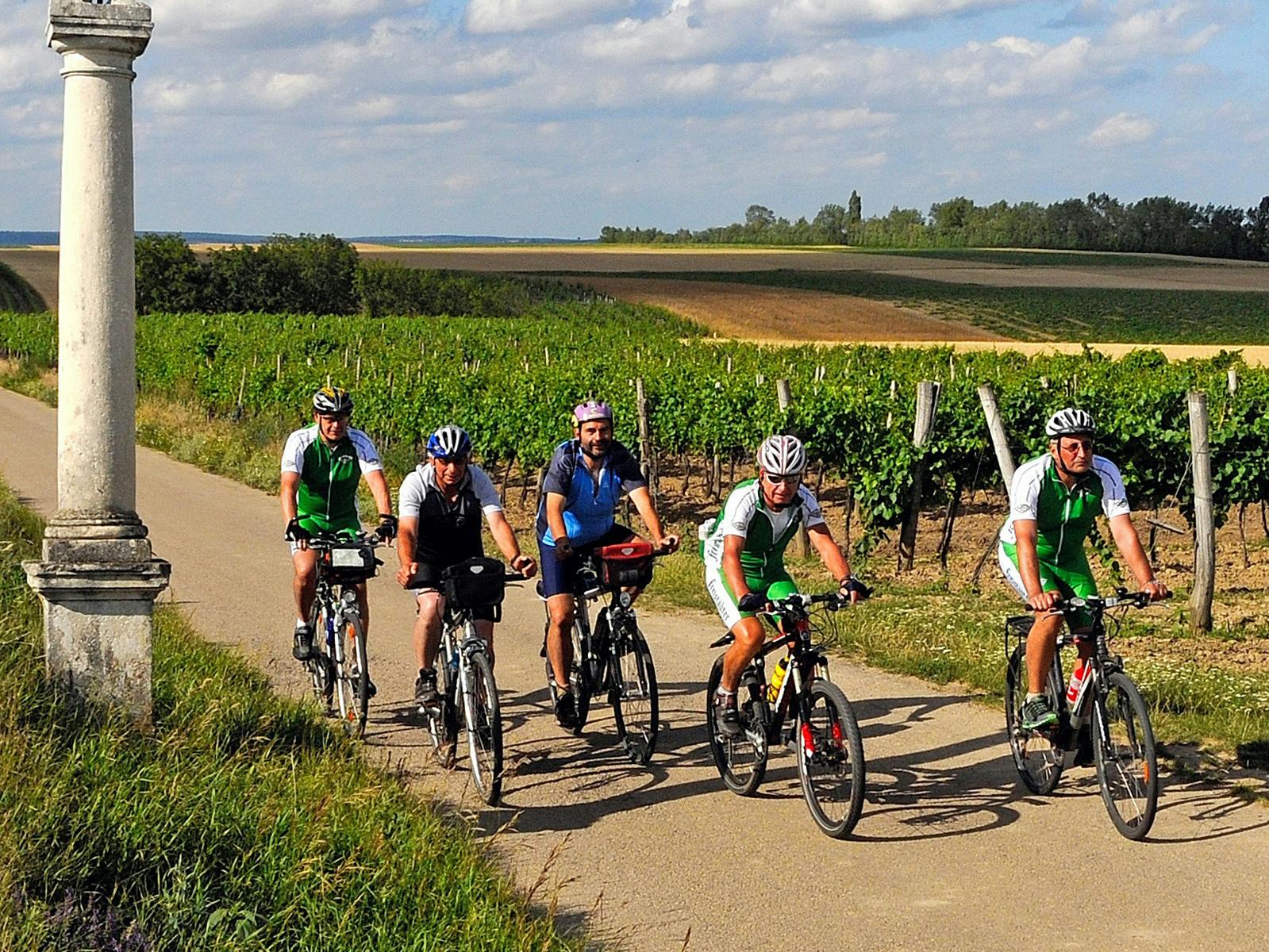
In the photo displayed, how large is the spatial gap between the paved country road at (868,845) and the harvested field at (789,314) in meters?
55.4

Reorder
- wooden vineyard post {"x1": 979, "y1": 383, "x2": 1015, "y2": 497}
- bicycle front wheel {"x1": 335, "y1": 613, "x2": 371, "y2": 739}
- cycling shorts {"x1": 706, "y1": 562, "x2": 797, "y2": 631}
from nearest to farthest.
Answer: cycling shorts {"x1": 706, "y1": 562, "x2": 797, "y2": 631} → bicycle front wheel {"x1": 335, "y1": 613, "x2": 371, "y2": 739} → wooden vineyard post {"x1": 979, "y1": 383, "x2": 1015, "y2": 497}

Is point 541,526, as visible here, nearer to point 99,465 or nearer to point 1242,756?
point 99,465

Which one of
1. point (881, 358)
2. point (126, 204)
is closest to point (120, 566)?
point (126, 204)

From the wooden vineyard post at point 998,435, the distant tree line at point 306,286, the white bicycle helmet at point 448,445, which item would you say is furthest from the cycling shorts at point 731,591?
the distant tree line at point 306,286

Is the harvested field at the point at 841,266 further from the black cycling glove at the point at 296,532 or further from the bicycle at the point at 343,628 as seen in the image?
the black cycling glove at the point at 296,532

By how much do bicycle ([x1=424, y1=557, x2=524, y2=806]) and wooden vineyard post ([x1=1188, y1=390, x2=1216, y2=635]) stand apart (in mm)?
6198

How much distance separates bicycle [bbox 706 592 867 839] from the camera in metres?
6.67

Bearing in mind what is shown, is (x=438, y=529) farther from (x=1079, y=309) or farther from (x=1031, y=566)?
(x=1079, y=309)

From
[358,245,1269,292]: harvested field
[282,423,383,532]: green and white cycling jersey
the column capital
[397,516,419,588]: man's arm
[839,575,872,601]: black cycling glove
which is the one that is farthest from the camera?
[358,245,1269,292]: harvested field

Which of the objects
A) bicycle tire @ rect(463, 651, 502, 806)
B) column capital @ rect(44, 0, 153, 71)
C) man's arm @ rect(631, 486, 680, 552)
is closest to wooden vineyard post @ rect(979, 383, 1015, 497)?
man's arm @ rect(631, 486, 680, 552)

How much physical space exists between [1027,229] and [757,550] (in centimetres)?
13534

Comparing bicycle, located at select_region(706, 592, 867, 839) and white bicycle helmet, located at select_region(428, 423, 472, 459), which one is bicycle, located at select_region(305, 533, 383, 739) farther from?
bicycle, located at select_region(706, 592, 867, 839)

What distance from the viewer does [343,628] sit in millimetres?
8719

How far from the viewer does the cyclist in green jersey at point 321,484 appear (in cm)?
873
